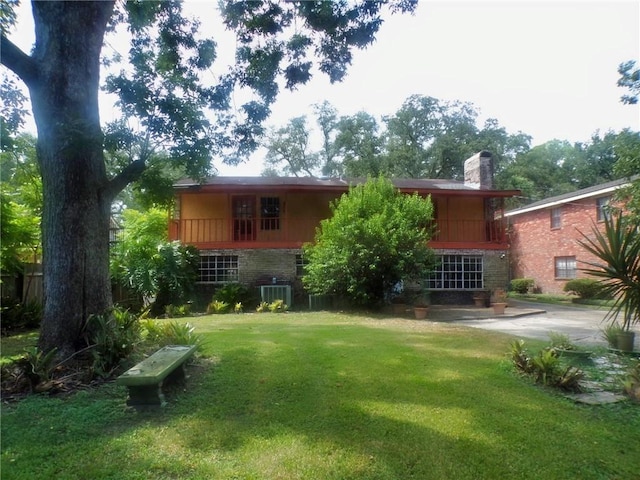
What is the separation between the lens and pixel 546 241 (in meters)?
24.0

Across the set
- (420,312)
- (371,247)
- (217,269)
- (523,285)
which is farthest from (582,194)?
(217,269)

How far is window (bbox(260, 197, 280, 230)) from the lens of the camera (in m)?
18.3

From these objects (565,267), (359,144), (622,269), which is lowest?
(565,267)

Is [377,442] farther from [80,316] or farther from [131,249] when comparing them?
[131,249]

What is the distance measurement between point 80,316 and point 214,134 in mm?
3784

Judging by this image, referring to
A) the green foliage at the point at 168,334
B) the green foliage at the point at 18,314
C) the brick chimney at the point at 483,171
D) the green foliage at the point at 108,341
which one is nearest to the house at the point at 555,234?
the brick chimney at the point at 483,171

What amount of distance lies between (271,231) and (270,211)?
1102mm

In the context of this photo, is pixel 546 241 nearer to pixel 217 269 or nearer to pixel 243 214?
pixel 243 214

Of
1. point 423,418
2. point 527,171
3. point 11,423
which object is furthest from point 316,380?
point 527,171

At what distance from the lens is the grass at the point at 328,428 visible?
11.0 ft

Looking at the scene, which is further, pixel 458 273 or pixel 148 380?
pixel 458 273

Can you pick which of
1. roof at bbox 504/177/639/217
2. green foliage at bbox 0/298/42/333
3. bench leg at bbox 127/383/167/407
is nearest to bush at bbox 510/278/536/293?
roof at bbox 504/177/639/217

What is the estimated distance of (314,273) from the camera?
13.8m

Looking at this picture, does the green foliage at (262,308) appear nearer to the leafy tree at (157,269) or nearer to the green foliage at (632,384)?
the leafy tree at (157,269)
